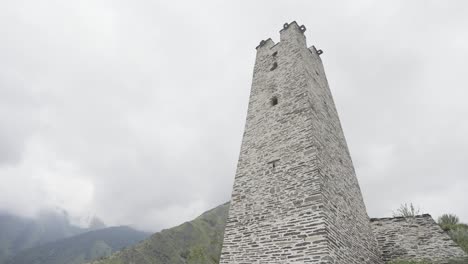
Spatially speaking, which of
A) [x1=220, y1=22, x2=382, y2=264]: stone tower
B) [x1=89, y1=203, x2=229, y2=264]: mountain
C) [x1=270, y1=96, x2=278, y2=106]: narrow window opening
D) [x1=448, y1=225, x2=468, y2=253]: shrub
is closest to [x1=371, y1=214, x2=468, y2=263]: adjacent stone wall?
[x1=220, y1=22, x2=382, y2=264]: stone tower

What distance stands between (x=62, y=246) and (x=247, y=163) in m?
132

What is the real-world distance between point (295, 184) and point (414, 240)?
5.63 metres

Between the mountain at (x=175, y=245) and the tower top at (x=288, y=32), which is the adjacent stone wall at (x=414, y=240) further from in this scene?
the mountain at (x=175, y=245)

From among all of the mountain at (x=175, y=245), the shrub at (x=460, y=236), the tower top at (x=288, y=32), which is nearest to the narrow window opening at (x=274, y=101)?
the tower top at (x=288, y=32)

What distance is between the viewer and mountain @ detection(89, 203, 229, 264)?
4159cm

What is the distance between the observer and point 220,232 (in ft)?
180

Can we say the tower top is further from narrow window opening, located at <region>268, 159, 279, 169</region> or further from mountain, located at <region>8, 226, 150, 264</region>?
mountain, located at <region>8, 226, 150, 264</region>

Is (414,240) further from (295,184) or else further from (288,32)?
(288,32)

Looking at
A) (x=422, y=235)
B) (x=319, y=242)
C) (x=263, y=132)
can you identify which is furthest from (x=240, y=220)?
(x=422, y=235)

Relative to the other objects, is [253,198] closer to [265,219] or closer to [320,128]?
[265,219]

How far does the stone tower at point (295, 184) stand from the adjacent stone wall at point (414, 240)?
55 cm

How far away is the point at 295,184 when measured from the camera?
8.92 meters

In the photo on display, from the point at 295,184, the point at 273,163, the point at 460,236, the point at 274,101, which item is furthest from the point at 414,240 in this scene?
the point at 274,101

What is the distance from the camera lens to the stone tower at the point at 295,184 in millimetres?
7922
